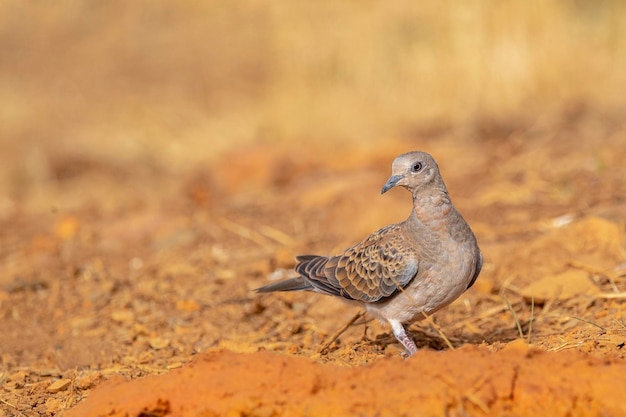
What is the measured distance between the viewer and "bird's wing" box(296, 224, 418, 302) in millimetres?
4738

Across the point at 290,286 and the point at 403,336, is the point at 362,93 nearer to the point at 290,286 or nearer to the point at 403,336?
the point at 290,286

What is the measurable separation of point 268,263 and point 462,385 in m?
4.08

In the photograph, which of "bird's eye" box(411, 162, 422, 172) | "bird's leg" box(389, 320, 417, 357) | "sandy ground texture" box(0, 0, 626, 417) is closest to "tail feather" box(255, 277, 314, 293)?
"sandy ground texture" box(0, 0, 626, 417)

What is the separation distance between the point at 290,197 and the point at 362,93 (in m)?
3.85

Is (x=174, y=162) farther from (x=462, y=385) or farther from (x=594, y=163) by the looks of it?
(x=462, y=385)

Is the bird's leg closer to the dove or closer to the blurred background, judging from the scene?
the dove

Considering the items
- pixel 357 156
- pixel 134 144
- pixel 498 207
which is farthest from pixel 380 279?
pixel 134 144

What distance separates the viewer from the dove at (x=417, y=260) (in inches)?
182

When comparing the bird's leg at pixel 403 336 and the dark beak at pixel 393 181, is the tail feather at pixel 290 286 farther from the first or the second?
the dark beak at pixel 393 181

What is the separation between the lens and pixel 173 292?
701cm

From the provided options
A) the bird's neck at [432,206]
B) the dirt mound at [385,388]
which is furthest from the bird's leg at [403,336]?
the dirt mound at [385,388]

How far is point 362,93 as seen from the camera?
42.8 feet

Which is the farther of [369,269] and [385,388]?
[369,269]

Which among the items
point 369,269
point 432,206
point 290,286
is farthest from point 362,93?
point 432,206
